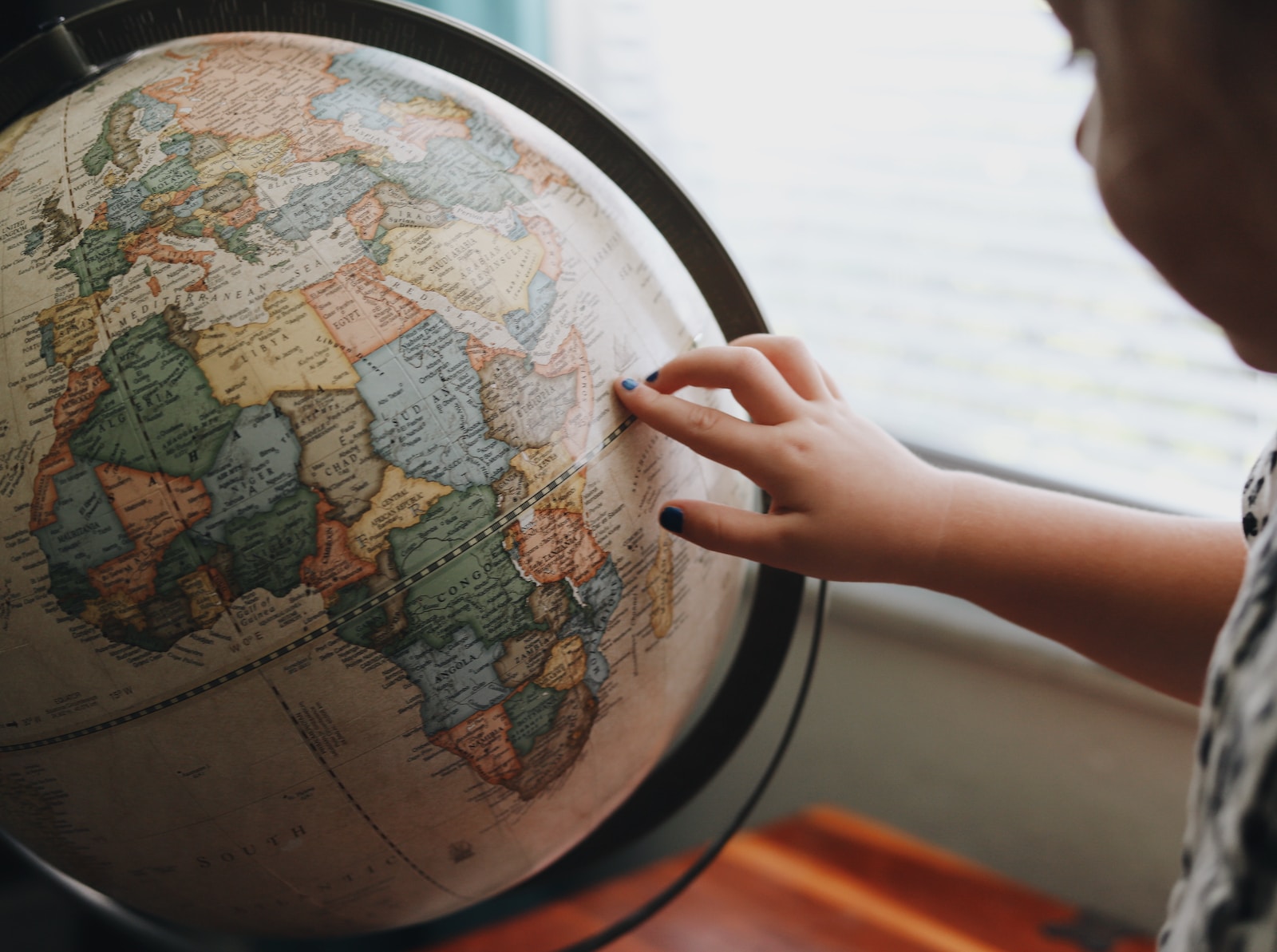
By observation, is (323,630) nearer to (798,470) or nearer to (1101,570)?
(798,470)

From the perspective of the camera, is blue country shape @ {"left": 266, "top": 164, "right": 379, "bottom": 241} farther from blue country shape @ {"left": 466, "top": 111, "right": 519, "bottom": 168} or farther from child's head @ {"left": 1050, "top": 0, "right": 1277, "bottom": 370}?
child's head @ {"left": 1050, "top": 0, "right": 1277, "bottom": 370}

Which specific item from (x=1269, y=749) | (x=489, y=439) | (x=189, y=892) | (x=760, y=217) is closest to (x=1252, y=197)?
(x=1269, y=749)

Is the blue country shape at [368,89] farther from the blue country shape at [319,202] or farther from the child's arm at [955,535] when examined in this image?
the child's arm at [955,535]

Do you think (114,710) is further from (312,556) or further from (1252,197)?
(1252,197)

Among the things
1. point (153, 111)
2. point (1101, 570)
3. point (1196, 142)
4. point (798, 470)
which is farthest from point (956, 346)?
point (153, 111)

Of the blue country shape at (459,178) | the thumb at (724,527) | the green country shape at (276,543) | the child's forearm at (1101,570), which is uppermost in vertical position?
the blue country shape at (459,178)

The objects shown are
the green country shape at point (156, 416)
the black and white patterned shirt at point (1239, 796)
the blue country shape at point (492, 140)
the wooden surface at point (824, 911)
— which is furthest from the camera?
the wooden surface at point (824, 911)

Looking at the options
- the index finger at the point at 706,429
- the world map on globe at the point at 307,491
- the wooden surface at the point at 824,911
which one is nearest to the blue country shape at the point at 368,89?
the world map on globe at the point at 307,491
